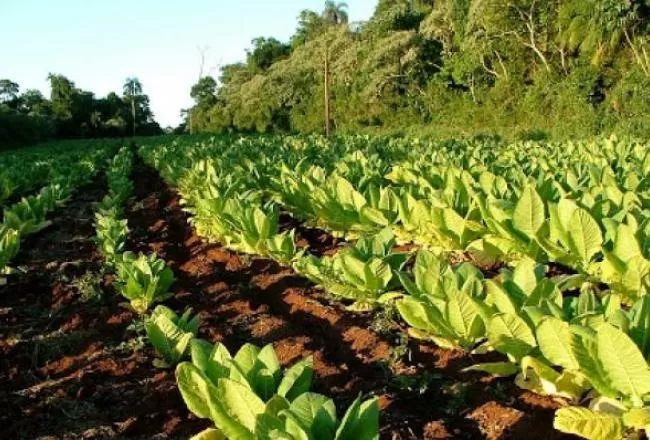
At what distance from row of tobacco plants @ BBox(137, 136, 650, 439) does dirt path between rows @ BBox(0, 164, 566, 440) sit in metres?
0.17

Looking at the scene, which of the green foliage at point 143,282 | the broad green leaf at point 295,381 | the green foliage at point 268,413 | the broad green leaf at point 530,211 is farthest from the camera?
the green foliage at point 143,282

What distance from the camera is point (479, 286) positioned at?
356 cm

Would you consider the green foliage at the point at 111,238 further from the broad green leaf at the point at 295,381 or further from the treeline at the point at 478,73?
the treeline at the point at 478,73

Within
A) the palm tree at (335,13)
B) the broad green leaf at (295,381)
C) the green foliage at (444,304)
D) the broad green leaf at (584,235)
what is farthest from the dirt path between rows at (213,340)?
the palm tree at (335,13)

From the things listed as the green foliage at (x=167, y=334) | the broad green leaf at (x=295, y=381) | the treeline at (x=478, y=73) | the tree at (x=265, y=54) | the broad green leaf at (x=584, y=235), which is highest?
the tree at (x=265, y=54)

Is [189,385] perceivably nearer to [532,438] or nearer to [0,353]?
[532,438]

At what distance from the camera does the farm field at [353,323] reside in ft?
9.02

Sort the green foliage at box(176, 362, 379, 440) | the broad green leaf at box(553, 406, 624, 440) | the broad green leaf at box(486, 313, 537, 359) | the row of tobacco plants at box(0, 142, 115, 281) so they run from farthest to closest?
the row of tobacco plants at box(0, 142, 115, 281)
the broad green leaf at box(486, 313, 537, 359)
the broad green leaf at box(553, 406, 624, 440)
the green foliage at box(176, 362, 379, 440)

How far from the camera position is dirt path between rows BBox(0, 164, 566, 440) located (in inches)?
124

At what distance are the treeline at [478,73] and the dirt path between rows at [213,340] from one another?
1593 cm

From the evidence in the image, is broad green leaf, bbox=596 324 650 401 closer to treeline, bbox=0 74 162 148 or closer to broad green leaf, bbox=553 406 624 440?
broad green leaf, bbox=553 406 624 440

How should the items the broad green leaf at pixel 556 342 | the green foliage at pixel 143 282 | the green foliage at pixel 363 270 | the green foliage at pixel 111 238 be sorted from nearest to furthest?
the broad green leaf at pixel 556 342 < the green foliage at pixel 363 270 < the green foliage at pixel 143 282 < the green foliage at pixel 111 238

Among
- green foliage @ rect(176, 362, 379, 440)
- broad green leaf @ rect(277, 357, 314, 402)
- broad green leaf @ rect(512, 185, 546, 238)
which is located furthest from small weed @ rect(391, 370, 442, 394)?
broad green leaf @ rect(512, 185, 546, 238)

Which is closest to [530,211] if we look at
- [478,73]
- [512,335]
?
[512,335]
